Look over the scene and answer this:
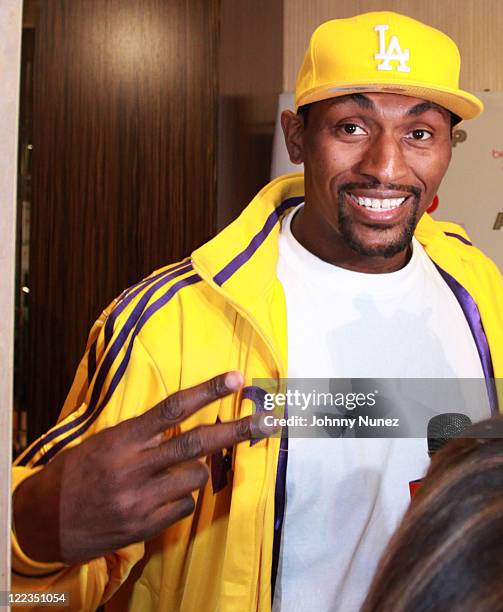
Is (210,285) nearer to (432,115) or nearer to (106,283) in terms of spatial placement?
(106,283)

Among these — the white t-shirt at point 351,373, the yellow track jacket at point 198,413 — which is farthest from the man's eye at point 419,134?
the yellow track jacket at point 198,413

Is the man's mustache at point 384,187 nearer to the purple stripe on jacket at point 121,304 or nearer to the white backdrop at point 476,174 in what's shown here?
the white backdrop at point 476,174

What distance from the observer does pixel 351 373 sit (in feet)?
3.68

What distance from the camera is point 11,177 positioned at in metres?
1.05

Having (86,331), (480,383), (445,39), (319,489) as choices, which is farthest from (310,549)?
(445,39)

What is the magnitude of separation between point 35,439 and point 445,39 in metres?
0.78

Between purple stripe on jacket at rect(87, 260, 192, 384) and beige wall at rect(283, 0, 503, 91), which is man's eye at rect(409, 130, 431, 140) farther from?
purple stripe on jacket at rect(87, 260, 192, 384)

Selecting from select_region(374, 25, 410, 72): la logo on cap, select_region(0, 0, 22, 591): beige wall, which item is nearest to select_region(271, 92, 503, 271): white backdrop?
select_region(374, 25, 410, 72): la logo on cap

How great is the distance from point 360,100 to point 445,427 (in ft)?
1.51

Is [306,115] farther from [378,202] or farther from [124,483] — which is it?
[124,483]

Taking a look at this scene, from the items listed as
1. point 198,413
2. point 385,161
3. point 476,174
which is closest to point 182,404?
point 198,413

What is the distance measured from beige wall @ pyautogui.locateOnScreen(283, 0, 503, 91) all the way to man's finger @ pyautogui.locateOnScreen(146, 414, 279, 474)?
482mm

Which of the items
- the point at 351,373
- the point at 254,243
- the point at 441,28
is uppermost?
the point at 441,28

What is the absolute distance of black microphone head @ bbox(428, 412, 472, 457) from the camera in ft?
3.65
